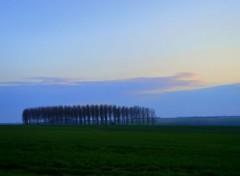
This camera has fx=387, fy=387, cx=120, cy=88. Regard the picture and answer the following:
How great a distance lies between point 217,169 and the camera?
78.5 ft

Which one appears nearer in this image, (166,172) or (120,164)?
(166,172)

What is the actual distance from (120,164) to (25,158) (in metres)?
7.25

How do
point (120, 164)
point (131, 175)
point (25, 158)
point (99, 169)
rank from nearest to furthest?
1. point (131, 175)
2. point (99, 169)
3. point (120, 164)
4. point (25, 158)

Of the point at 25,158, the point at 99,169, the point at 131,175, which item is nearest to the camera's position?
the point at 131,175

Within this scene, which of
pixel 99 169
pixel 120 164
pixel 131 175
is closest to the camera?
pixel 131 175

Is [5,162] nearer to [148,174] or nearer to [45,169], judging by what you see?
[45,169]

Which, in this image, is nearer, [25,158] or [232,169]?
[232,169]

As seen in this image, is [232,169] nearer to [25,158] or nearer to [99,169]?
[99,169]

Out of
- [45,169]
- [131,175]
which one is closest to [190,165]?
[131,175]

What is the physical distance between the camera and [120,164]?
24.7 meters

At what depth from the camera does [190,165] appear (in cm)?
2488

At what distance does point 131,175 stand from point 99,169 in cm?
267

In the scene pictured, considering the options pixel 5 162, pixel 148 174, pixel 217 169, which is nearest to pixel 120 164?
pixel 148 174

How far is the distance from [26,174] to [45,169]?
2.08 m
